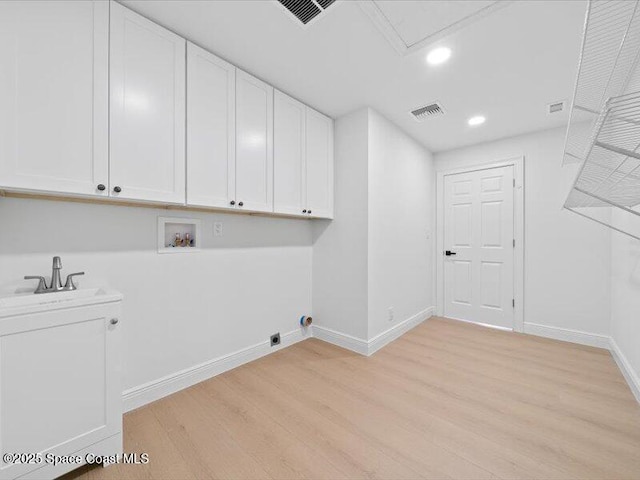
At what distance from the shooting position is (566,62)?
1950mm

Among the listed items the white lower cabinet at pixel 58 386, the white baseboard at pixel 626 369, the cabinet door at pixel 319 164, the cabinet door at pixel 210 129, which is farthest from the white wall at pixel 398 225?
the white lower cabinet at pixel 58 386

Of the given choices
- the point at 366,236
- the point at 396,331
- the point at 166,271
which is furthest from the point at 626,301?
the point at 166,271

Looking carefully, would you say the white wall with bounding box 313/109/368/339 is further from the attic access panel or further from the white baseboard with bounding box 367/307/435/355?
the attic access panel

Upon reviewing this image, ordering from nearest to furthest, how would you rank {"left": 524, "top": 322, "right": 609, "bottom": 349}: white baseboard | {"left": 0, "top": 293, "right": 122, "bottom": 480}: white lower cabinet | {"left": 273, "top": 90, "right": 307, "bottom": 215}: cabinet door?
1. {"left": 0, "top": 293, "right": 122, "bottom": 480}: white lower cabinet
2. {"left": 273, "top": 90, "right": 307, "bottom": 215}: cabinet door
3. {"left": 524, "top": 322, "right": 609, "bottom": 349}: white baseboard

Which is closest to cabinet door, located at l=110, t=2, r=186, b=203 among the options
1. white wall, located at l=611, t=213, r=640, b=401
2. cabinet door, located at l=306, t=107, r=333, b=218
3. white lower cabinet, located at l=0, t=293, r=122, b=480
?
white lower cabinet, located at l=0, t=293, r=122, b=480

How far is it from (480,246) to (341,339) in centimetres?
228

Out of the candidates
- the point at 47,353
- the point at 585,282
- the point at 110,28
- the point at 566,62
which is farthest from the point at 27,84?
the point at 585,282

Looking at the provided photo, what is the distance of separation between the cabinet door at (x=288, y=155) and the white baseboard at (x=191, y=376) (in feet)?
4.37

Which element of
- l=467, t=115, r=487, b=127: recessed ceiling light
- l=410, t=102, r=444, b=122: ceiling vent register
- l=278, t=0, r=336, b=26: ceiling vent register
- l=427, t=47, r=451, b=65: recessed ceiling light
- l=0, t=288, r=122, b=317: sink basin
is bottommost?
l=0, t=288, r=122, b=317: sink basin

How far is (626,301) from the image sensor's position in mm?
2213

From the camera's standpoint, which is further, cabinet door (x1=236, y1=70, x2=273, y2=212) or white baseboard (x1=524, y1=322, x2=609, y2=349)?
white baseboard (x1=524, y1=322, x2=609, y2=349)

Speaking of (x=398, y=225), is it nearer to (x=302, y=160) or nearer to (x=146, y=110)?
(x=302, y=160)

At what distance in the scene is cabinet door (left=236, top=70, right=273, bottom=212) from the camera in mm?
2105

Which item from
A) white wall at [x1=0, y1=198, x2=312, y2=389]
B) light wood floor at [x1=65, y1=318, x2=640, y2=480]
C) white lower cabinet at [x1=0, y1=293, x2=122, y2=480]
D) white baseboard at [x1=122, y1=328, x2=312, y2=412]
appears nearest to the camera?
white lower cabinet at [x1=0, y1=293, x2=122, y2=480]
